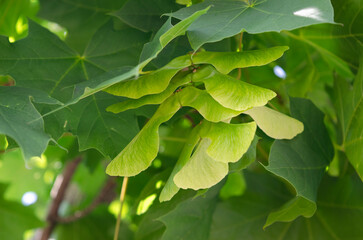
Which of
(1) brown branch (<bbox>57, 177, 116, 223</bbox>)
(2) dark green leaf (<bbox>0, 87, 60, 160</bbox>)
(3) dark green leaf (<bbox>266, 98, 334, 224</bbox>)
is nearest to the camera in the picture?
(2) dark green leaf (<bbox>0, 87, 60, 160</bbox>)

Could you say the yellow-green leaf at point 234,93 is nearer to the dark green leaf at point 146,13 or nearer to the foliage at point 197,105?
the foliage at point 197,105

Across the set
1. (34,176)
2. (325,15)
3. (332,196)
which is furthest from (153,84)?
(34,176)

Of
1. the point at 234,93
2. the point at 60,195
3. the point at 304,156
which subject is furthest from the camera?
the point at 60,195

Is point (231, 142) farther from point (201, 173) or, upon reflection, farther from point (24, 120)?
point (24, 120)

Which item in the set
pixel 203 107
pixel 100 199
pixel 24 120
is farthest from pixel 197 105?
pixel 100 199

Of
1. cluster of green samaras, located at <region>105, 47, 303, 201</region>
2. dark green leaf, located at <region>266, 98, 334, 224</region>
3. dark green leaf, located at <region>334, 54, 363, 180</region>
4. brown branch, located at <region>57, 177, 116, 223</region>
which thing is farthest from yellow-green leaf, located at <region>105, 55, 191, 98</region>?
brown branch, located at <region>57, 177, 116, 223</region>

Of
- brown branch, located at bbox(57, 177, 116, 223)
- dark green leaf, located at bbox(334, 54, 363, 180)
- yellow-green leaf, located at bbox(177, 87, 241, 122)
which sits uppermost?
yellow-green leaf, located at bbox(177, 87, 241, 122)

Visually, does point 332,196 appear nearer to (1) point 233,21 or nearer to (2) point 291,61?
(2) point 291,61

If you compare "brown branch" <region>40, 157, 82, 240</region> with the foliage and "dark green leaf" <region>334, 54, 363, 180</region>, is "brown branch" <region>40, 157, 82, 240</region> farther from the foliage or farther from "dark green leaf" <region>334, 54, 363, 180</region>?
"dark green leaf" <region>334, 54, 363, 180</region>

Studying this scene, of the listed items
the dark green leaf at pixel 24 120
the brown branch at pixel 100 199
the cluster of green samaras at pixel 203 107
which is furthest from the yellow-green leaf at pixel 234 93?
the brown branch at pixel 100 199
